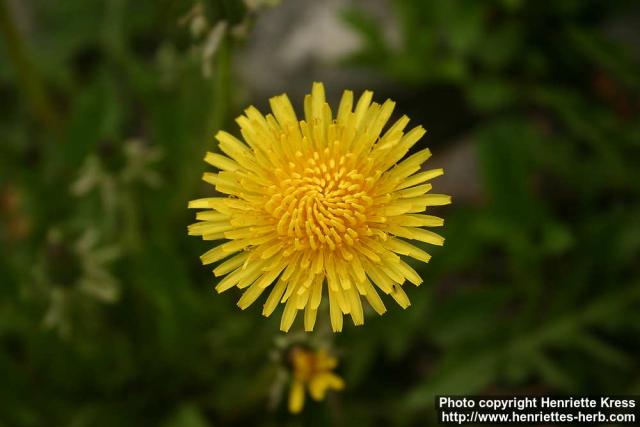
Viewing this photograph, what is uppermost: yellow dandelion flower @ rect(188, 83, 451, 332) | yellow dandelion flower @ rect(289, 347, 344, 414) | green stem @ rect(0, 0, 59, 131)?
green stem @ rect(0, 0, 59, 131)

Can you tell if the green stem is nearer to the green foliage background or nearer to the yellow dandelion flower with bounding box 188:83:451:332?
the green foliage background

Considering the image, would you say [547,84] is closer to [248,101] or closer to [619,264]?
[619,264]

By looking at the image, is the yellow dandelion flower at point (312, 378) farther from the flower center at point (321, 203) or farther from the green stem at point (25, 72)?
the green stem at point (25, 72)

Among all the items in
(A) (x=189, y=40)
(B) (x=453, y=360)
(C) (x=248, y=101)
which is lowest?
(B) (x=453, y=360)

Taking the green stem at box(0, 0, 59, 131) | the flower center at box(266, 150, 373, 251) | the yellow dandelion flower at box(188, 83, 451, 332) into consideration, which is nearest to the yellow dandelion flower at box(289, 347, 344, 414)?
the yellow dandelion flower at box(188, 83, 451, 332)

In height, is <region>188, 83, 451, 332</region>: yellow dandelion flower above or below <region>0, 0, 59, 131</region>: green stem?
below

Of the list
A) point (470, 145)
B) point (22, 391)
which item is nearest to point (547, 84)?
point (470, 145)
